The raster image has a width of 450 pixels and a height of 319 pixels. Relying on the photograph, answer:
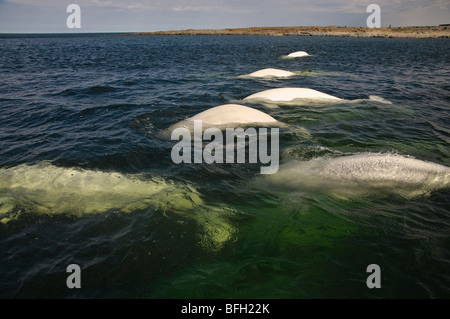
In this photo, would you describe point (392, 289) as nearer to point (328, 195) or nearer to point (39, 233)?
point (328, 195)

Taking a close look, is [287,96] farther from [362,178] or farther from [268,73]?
[268,73]

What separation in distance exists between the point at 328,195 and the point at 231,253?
2.51 meters

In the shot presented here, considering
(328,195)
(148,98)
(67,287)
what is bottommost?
(67,287)

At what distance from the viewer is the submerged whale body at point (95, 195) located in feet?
15.8

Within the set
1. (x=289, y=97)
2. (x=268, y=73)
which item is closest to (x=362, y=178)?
(x=289, y=97)

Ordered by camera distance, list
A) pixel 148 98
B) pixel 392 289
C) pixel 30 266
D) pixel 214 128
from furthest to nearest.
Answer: pixel 148 98
pixel 214 128
pixel 30 266
pixel 392 289

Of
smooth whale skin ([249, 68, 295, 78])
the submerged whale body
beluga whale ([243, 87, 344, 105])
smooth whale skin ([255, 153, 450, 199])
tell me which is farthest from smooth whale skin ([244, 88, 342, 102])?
the submerged whale body

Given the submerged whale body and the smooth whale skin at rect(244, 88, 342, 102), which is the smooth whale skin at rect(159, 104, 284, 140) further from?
the submerged whale body

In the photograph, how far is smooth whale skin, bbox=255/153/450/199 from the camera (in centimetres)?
555

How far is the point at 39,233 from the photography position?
14.2 feet

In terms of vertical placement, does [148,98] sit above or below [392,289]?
above

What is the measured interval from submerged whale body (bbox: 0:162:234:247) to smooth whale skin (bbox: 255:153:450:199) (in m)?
1.64

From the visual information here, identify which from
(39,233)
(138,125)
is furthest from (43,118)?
(39,233)

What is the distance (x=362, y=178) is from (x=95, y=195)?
545cm
